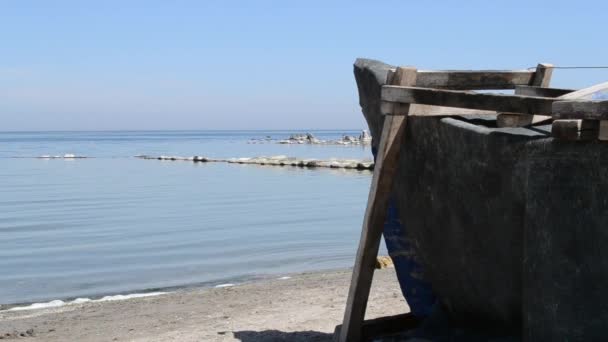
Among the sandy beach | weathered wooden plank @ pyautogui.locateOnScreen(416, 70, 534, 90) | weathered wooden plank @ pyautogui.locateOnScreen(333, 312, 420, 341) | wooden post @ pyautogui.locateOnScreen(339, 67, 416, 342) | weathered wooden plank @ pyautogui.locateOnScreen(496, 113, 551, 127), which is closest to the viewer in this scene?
weathered wooden plank @ pyautogui.locateOnScreen(496, 113, 551, 127)

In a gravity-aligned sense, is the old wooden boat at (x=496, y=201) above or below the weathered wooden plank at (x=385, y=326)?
above

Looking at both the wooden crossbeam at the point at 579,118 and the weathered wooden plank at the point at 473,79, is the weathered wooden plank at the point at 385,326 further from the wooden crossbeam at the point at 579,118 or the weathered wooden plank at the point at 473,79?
the wooden crossbeam at the point at 579,118

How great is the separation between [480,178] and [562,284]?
2.82 ft

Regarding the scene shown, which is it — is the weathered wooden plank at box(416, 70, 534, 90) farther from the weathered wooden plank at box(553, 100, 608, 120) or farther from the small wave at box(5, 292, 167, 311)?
the small wave at box(5, 292, 167, 311)

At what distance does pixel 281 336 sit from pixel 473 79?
2.72 m

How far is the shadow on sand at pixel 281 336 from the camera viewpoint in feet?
23.1

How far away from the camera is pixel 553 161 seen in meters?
4.17

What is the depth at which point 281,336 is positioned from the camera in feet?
23.6

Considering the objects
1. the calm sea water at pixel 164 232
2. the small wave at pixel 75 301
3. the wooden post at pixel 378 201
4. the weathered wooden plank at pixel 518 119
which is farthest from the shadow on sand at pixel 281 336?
the calm sea water at pixel 164 232

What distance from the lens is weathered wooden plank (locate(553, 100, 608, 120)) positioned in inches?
156

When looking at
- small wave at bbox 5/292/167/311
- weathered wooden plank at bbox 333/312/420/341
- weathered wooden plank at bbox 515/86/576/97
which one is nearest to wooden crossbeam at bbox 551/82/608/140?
weathered wooden plank at bbox 515/86/576/97

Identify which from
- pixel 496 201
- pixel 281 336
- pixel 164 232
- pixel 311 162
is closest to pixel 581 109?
pixel 496 201

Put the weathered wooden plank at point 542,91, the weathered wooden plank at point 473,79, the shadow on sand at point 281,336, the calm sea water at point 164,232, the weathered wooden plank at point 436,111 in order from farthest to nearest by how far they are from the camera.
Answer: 1. the calm sea water at point 164,232
2. the shadow on sand at point 281,336
3. the weathered wooden plank at point 473,79
4. the weathered wooden plank at point 542,91
5. the weathered wooden plank at point 436,111

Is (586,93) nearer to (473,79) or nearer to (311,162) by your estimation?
(473,79)
